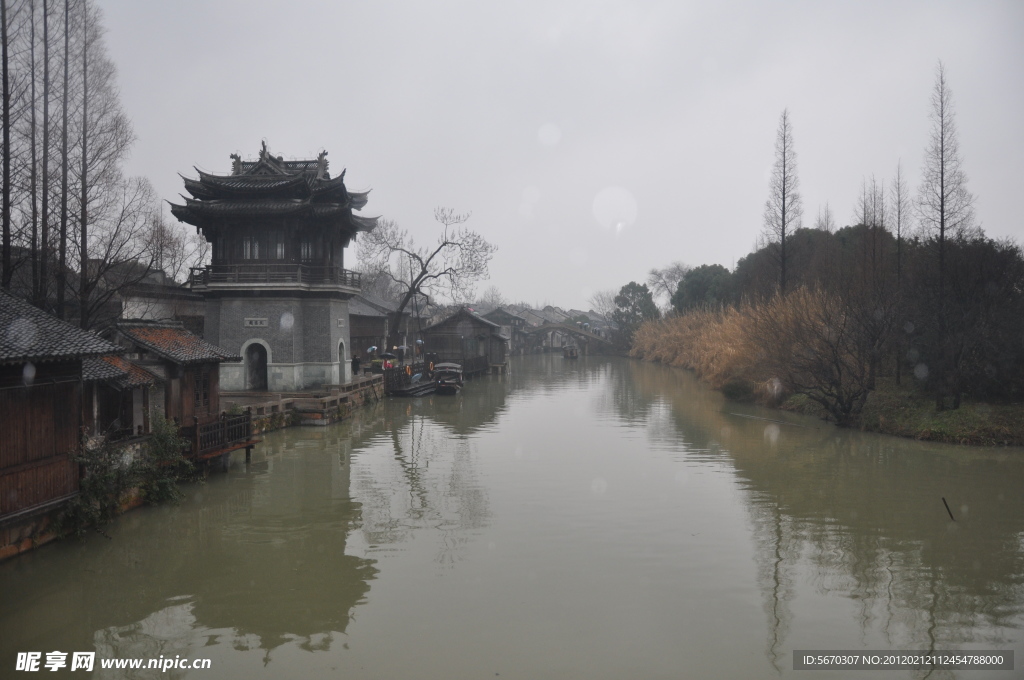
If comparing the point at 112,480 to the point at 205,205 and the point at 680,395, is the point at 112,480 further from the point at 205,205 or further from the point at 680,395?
the point at 680,395

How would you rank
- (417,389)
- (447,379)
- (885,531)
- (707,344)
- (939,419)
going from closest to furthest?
(885,531) < (939,419) < (417,389) < (447,379) < (707,344)

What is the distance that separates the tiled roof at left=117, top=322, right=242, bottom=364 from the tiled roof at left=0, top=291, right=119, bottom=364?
11.9ft

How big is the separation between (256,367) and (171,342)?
12.4m

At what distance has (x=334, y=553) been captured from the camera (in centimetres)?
1148

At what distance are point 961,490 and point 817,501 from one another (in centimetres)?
364

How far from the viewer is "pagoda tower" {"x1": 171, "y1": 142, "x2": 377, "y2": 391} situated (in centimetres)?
2745

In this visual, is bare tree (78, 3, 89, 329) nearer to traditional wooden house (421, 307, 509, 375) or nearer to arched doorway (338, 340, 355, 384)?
arched doorway (338, 340, 355, 384)

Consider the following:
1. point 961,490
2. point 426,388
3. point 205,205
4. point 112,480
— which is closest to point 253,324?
point 205,205

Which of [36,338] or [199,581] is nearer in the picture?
[199,581]

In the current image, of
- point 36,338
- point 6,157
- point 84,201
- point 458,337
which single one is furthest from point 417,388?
point 36,338

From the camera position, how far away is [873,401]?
25.9 metres

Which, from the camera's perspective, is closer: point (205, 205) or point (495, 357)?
point (205, 205)

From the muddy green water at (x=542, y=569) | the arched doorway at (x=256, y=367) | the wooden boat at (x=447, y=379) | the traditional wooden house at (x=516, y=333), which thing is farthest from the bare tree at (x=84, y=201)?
the traditional wooden house at (x=516, y=333)

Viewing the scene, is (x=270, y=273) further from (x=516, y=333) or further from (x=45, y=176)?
(x=516, y=333)
